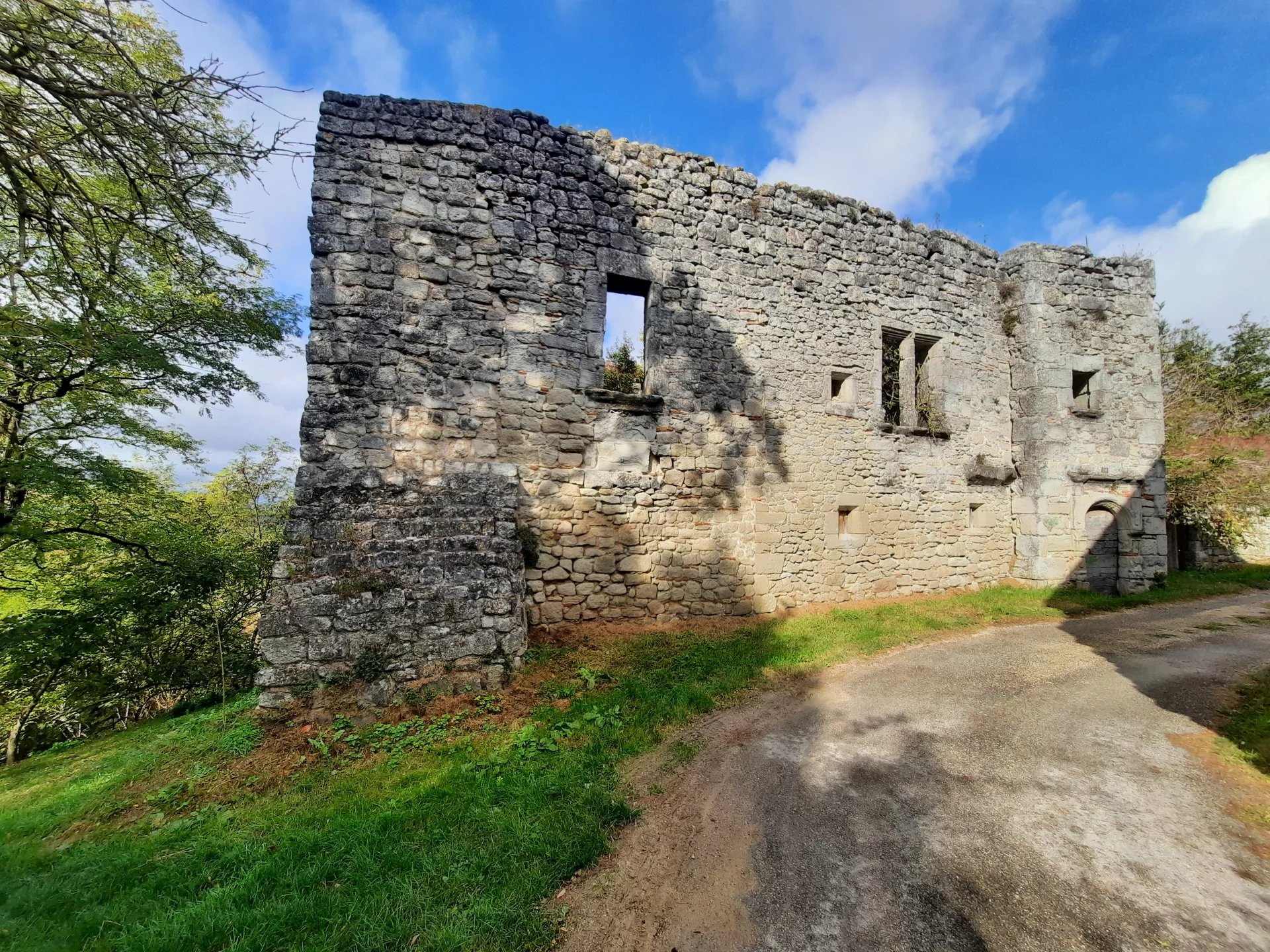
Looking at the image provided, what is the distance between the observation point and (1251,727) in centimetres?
393

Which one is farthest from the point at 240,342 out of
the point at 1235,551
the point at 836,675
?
the point at 1235,551

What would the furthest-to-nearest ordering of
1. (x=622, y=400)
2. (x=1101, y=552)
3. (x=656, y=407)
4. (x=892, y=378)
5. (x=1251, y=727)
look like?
(x=892, y=378) → (x=1101, y=552) → (x=656, y=407) → (x=622, y=400) → (x=1251, y=727)

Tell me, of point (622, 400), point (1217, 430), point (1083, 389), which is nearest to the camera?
point (622, 400)

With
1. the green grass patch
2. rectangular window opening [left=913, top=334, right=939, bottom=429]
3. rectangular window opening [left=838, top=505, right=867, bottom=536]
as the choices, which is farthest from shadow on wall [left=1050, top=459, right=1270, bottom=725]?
rectangular window opening [left=913, top=334, right=939, bottom=429]

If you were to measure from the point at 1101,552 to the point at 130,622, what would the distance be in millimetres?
16288

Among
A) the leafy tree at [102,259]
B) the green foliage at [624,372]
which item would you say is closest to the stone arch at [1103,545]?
the green foliage at [624,372]

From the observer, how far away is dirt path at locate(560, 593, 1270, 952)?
2.23 m

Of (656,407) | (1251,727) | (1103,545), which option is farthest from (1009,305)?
(1251,727)

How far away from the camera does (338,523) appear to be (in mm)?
5062

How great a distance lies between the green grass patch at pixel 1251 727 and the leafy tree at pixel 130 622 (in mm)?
9812

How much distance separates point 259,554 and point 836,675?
8.14 meters

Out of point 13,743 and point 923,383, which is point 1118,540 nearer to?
point 923,383

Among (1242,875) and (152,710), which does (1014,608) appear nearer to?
(1242,875)

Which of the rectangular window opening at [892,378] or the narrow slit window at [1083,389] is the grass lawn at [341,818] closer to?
the rectangular window opening at [892,378]
